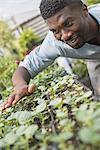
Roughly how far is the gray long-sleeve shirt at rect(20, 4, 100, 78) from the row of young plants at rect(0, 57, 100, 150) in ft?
0.50

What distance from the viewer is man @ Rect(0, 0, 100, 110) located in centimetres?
205

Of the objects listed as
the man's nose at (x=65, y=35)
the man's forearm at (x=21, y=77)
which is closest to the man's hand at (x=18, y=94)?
the man's forearm at (x=21, y=77)

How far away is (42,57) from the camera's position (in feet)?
8.52

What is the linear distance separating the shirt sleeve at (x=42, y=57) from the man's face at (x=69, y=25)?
0.41m

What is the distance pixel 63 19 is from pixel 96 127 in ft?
3.52

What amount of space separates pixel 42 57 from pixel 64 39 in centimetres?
57

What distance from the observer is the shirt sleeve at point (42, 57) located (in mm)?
2547

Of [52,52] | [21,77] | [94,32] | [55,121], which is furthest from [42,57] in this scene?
[55,121]

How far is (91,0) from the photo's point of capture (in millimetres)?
5992

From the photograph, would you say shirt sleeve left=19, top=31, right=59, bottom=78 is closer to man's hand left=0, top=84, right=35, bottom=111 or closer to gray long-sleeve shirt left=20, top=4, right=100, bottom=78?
gray long-sleeve shirt left=20, top=4, right=100, bottom=78

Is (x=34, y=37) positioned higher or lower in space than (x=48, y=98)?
lower

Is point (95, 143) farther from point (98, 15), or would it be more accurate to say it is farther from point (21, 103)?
point (98, 15)

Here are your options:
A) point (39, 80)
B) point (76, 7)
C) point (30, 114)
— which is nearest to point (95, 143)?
A: point (30, 114)

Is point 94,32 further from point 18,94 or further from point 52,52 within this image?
point 18,94
